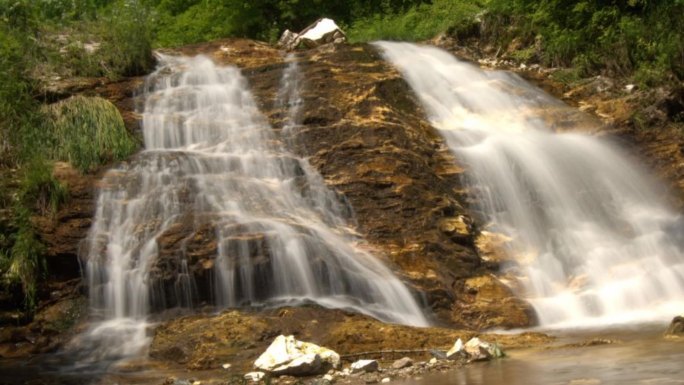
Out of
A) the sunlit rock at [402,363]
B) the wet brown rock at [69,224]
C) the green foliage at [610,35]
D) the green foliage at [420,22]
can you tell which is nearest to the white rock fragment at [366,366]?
the sunlit rock at [402,363]

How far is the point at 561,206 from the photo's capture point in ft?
36.7

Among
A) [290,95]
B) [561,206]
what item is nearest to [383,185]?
[561,206]

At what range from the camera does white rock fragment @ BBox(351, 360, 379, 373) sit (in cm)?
631

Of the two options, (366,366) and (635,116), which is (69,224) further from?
(635,116)

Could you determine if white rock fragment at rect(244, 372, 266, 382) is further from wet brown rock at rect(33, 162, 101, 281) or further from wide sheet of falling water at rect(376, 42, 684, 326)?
wide sheet of falling water at rect(376, 42, 684, 326)

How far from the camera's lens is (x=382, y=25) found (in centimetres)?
1955

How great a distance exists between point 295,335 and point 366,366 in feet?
4.91

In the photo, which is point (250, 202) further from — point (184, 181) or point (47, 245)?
point (47, 245)

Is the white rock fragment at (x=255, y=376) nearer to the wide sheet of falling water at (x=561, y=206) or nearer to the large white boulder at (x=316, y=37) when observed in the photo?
the wide sheet of falling water at (x=561, y=206)

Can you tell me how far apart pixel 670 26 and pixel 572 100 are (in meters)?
2.24

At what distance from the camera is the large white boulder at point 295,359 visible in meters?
6.34

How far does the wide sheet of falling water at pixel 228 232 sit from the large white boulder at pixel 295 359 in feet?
6.04

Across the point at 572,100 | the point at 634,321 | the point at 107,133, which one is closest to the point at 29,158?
the point at 107,133

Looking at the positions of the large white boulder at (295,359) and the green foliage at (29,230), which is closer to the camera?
the large white boulder at (295,359)
